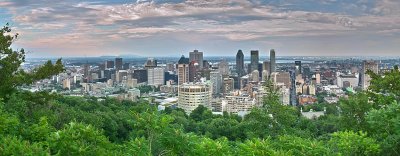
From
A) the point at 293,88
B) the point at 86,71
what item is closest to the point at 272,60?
the point at 293,88

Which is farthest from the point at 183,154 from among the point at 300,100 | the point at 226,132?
the point at 300,100

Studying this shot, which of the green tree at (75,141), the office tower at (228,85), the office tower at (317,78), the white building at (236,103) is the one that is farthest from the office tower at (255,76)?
the green tree at (75,141)

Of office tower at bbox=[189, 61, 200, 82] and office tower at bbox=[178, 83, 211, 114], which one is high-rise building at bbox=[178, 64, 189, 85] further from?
office tower at bbox=[178, 83, 211, 114]

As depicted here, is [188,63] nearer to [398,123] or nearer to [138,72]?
[138,72]

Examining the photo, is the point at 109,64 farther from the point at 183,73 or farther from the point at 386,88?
the point at 386,88

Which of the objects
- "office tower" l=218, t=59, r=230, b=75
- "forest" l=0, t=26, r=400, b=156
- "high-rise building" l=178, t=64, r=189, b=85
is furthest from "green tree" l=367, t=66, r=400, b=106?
"office tower" l=218, t=59, r=230, b=75
